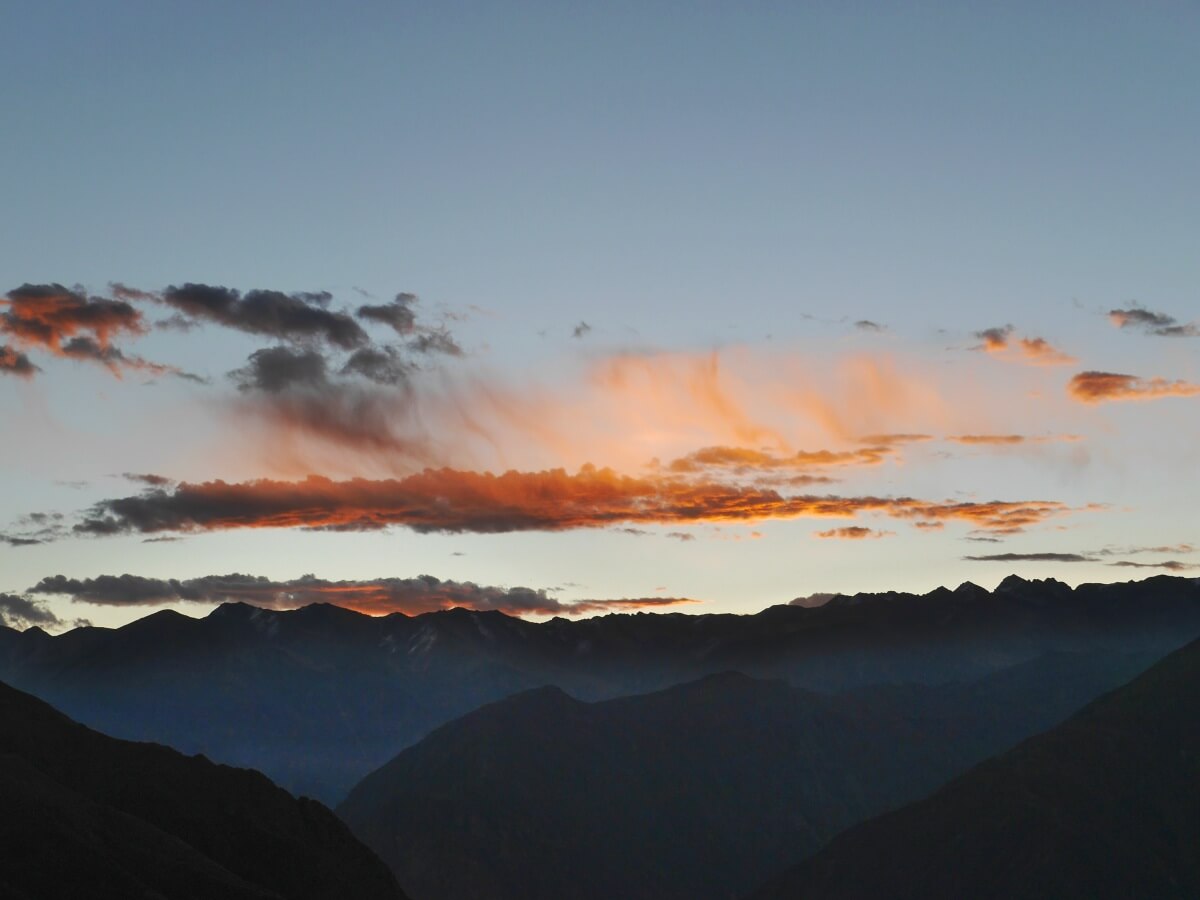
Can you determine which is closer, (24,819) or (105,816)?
(24,819)

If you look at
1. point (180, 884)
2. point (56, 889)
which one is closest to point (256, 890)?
point (180, 884)

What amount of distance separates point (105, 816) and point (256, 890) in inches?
890

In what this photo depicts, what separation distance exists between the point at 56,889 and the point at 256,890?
29198 mm

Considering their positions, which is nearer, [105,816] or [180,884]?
[180,884]

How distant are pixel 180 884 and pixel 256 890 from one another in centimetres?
1372

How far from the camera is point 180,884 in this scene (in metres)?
179

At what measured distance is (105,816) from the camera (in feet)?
626

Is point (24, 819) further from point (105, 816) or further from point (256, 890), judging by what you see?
point (256, 890)

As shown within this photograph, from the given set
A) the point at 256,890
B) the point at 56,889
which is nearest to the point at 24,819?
the point at 56,889

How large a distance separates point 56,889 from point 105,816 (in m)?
22.8

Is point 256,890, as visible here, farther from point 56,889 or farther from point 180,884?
point 56,889

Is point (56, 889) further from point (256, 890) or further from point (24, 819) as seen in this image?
point (256, 890)

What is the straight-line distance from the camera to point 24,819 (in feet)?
582
